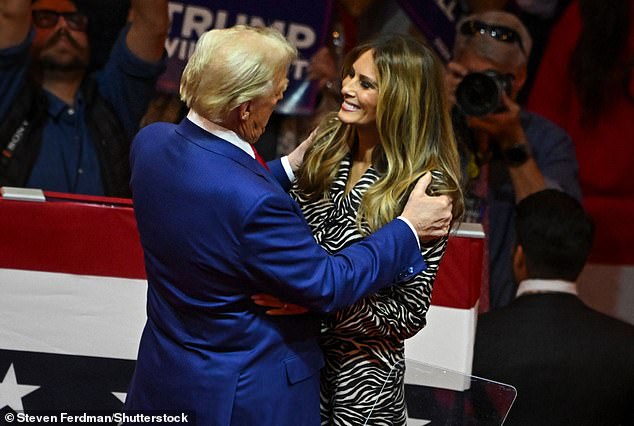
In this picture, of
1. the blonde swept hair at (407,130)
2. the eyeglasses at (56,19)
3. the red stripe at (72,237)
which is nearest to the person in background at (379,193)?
the blonde swept hair at (407,130)

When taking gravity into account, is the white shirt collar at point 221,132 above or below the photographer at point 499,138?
above

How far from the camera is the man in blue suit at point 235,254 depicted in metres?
2.19

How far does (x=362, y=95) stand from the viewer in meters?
2.47

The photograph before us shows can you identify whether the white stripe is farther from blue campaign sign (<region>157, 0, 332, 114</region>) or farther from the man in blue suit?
blue campaign sign (<region>157, 0, 332, 114</region>)

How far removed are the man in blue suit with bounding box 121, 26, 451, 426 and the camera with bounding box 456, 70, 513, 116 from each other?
6.00 feet

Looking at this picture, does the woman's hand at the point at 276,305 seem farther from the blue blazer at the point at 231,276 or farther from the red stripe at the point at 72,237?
the red stripe at the point at 72,237

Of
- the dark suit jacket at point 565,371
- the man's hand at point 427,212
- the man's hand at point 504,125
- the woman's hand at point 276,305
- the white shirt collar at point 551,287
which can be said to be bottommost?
the dark suit jacket at point 565,371

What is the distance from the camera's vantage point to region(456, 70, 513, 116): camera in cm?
416

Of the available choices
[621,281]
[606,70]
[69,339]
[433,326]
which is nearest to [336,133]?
[433,326]

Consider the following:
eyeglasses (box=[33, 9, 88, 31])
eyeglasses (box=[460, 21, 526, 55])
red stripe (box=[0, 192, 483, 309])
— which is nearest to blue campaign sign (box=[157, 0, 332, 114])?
eyeglasses (box=[33, 9, 88, 31])

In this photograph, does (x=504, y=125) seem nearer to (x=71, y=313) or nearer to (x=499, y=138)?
(x=499, y=138)

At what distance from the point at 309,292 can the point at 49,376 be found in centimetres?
129

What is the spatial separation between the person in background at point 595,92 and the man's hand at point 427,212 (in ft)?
8.11

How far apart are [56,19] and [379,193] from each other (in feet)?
7.64
